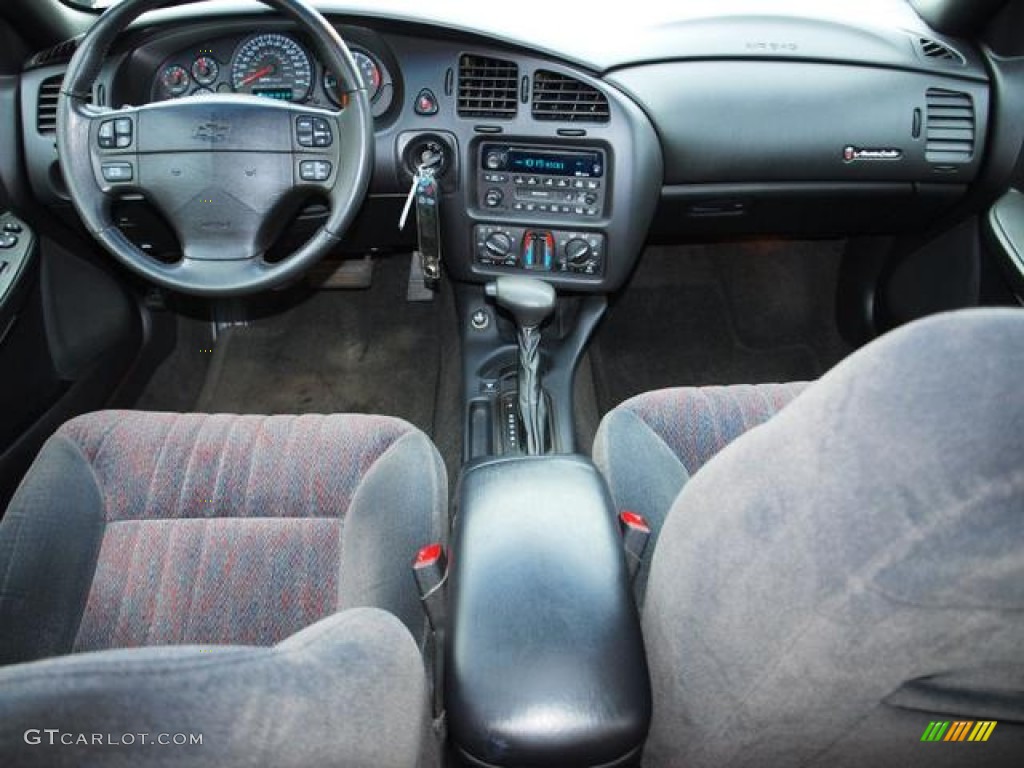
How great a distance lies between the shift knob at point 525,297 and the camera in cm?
182

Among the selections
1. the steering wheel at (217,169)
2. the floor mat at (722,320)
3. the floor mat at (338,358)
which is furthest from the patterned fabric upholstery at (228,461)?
the floor mat at (722,320)

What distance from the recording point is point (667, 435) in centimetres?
147

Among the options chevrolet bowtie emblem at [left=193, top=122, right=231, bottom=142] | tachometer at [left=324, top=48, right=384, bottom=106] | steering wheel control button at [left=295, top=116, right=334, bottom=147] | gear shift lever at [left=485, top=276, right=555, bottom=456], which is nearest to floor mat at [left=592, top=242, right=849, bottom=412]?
gear shift lever at [left=485, top=276, right=555, bottom=456]

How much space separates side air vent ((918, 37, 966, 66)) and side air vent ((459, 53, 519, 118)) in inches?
35.2

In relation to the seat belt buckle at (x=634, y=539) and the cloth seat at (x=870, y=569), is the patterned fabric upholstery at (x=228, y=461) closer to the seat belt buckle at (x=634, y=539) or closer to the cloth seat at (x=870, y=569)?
the seat belt buckle at (x=634, y=539)

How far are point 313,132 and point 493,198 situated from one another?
0.46m

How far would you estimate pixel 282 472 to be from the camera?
1.37 meters

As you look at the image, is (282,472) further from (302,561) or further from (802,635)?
(802,635)

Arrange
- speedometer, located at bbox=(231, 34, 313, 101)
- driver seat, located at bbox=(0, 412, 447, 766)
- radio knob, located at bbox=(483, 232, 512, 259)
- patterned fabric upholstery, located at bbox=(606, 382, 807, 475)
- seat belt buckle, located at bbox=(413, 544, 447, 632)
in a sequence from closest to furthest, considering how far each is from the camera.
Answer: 1. seat belt buckle, located at bbox=(413, 544, 447, 632)
2. driver seat, located at bbox=(0, 412, 447, 766)
3. patterned fabric upholstery, located at bbox=(606, 382, 807, 475)
4. speedometer, located at bbox=(231, 34, 313, 101)
5. radio knob, located at bbox=(483, 232, 512, 259)

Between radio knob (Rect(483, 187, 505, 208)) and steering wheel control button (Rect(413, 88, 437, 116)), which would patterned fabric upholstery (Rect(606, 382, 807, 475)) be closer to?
radio knob (Rect(483, 187, 505, 208))

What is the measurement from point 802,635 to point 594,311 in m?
1.52

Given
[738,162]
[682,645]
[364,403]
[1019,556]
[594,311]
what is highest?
[1019,556]

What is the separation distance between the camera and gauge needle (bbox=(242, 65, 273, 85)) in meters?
1.64

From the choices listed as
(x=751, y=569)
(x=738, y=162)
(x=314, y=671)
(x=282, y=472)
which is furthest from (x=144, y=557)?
(x=738, y=162)
